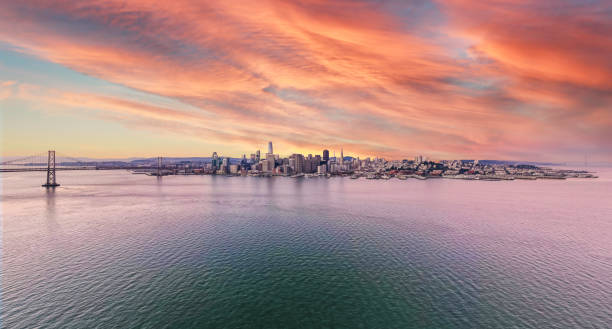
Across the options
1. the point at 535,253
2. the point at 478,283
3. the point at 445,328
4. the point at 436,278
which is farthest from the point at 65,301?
the point at 535,253

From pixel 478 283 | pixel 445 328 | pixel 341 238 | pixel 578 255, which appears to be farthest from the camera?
pixel 341 238

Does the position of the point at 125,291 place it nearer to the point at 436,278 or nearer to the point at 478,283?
the point at 436,278

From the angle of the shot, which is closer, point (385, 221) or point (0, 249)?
point (0, 249)

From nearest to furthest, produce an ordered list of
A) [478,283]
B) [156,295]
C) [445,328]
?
[445,328] → [156,295] → [478,283]

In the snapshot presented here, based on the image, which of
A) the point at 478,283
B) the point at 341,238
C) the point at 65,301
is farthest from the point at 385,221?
the point at 65,301

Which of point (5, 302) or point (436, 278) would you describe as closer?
point (5, 302)

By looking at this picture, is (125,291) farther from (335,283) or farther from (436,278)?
(436,278)
